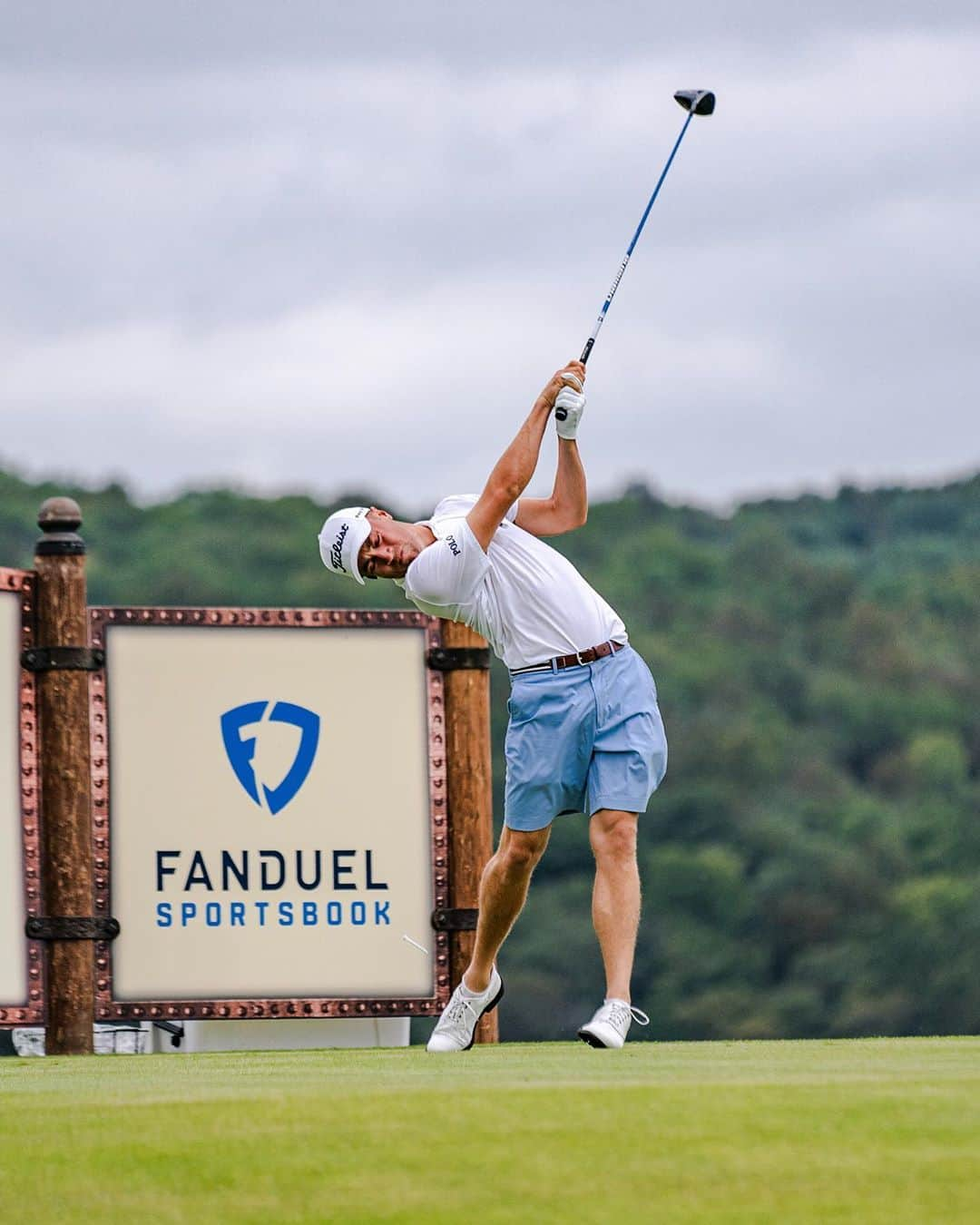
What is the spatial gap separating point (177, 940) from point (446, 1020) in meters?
1.83

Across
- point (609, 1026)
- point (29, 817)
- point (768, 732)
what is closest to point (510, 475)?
point (609, 1026)

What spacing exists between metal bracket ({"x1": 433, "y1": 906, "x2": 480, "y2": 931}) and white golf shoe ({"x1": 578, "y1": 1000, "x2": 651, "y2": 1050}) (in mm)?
2237

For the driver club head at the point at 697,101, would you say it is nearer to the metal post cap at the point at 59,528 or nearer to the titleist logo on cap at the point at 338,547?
the titleist logo on cap at the point at 338,547

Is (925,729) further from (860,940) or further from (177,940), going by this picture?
(177,940)

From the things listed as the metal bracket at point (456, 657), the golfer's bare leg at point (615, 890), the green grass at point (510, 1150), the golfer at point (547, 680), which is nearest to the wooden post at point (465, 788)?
the metal bracket at point (456, 657)

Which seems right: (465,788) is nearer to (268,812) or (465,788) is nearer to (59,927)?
(268,812)

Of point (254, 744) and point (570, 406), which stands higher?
point (570, 406)

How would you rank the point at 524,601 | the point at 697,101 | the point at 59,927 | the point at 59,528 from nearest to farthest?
the point at 524,601
the point at 697,101
the point at 59,927
the point at 59,528

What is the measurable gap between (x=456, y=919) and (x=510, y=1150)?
4.92 m

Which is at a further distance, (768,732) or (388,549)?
(768,732)

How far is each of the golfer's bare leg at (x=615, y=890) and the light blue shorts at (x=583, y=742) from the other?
0.18ft

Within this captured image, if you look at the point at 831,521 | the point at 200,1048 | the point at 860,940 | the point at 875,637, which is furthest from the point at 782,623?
the point at 200,1048

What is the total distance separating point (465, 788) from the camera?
1076cm

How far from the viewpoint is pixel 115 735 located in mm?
10445
